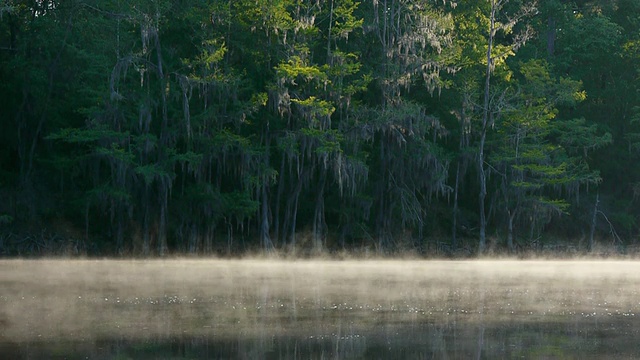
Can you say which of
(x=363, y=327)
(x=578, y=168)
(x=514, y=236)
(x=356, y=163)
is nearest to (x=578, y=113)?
(x=578, y=168)

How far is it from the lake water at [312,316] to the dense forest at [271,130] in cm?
1002

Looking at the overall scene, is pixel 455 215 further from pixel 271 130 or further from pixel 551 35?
pixel 551 35

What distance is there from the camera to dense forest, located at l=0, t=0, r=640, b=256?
33.6 meters

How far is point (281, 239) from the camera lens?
120 ft

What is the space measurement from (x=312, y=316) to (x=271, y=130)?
22.4 meters

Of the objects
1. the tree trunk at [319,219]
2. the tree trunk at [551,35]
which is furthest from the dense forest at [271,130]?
the tree trunk at [551,35]

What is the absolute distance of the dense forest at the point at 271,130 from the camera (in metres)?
33.6

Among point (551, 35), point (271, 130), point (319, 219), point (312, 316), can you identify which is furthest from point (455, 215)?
point (312, 316)

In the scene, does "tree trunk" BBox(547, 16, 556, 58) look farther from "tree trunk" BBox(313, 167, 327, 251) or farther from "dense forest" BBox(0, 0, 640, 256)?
"tree trunk" BBox(313, 167, 327, 251)

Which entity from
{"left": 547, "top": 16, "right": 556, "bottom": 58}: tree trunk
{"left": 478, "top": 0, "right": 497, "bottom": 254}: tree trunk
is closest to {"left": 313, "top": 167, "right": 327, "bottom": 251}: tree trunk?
{"left": 478, "top": 0, "right": 497, "bottom": 254}: tree trunk

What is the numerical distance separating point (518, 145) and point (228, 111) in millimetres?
12090

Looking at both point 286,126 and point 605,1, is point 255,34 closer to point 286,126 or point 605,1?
point 286,126

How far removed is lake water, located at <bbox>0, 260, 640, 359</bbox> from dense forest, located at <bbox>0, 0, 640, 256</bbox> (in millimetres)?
10019

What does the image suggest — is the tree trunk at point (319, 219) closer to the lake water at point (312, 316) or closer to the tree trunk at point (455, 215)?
the tree trunk at point (455, 215)
